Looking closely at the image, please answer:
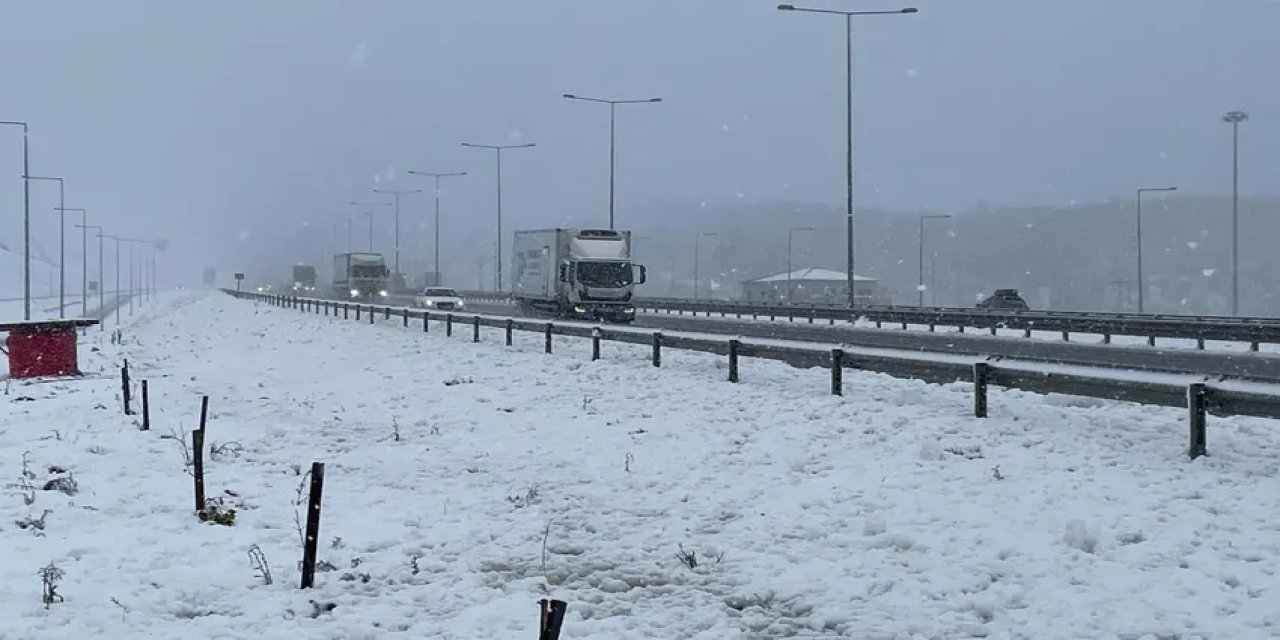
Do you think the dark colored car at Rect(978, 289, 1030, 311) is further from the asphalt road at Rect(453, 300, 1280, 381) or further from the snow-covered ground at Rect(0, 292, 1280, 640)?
the snow-covered ground at Rect(0, 292, 1280, 640)

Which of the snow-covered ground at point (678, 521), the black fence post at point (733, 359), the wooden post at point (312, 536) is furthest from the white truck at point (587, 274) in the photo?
the wooden post at point (312, 536)

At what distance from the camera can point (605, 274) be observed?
40.7 meters

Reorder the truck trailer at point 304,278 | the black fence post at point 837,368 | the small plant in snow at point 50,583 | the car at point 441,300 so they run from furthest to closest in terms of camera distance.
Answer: the truck trailer at point 304,278, the car at point 441,300, the black fence post at point 837,368, the small plant in snow at point 50,583

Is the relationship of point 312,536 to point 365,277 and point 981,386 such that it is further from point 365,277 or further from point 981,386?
point 365,277

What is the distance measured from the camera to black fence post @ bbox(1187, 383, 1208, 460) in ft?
34.9

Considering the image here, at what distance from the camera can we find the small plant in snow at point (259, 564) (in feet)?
28.3

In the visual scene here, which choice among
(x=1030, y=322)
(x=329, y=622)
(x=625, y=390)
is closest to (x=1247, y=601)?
(x=329, y=622)

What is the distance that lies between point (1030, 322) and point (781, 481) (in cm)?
2002

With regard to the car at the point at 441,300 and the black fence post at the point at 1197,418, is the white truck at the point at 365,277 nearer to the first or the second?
the car at the point at 441,300

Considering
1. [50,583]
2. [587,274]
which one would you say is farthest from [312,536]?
[587,274]

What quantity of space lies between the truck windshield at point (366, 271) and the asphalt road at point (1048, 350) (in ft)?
133

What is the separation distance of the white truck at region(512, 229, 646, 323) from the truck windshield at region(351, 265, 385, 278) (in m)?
30.1

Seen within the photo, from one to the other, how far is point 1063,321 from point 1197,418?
1843 centimetres

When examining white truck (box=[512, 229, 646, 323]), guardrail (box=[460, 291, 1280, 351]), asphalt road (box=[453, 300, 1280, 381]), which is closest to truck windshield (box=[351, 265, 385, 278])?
white truck (box=[512, 229, 646, 323])
